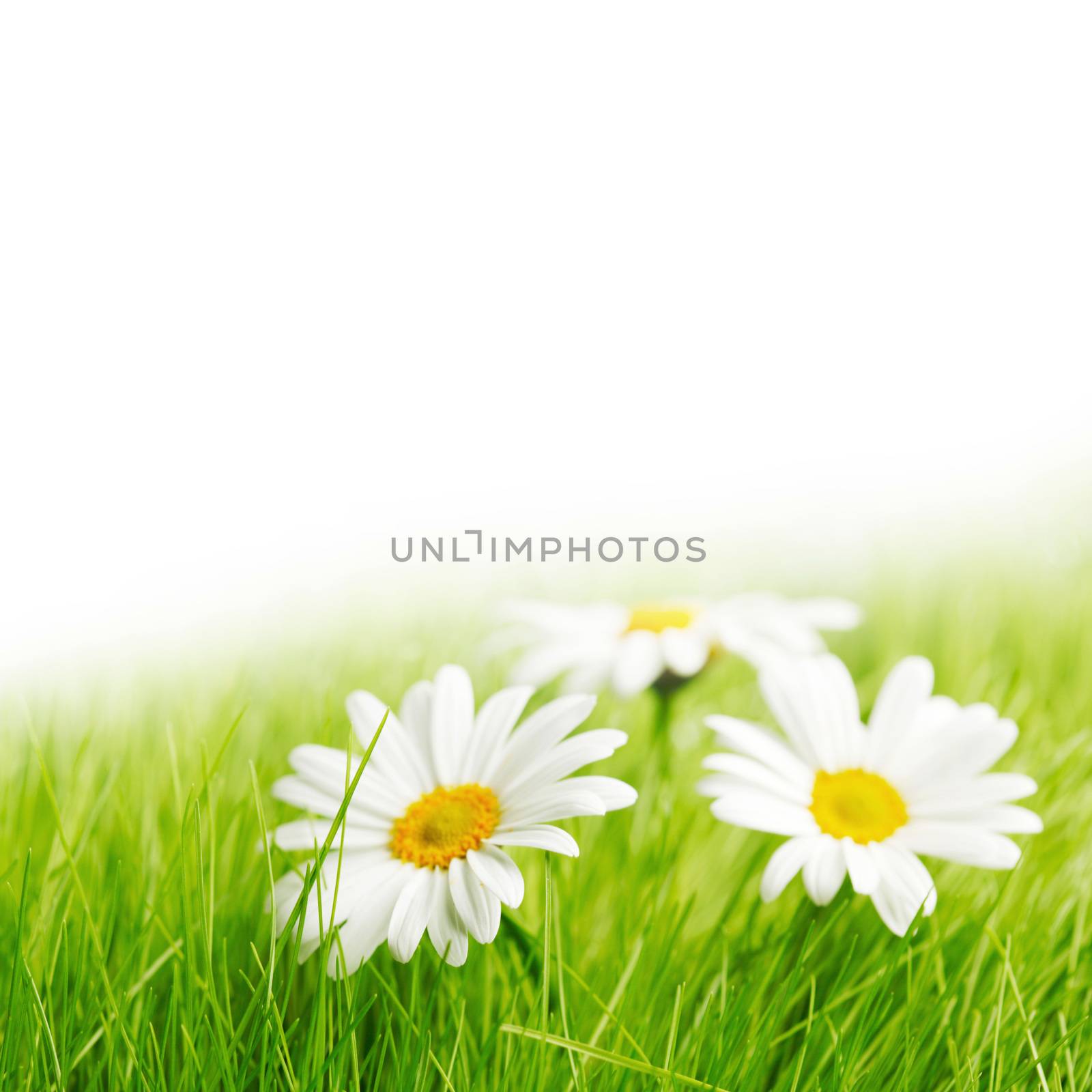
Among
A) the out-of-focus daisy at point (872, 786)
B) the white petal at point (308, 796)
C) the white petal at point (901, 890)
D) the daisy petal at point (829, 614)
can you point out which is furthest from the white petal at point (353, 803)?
the daisy petal at point (829, 614)

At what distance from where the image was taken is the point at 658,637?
3.37ft

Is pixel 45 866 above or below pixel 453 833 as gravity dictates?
below

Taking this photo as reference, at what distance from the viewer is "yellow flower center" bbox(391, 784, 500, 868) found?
0.66m

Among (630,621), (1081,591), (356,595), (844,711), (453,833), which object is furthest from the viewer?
(356,595)

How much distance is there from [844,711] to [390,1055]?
419mm

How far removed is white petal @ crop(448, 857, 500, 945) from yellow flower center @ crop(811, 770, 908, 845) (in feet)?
0.78

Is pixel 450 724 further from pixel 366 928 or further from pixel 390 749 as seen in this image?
pixel 366 928

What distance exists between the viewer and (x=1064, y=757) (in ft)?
3.24

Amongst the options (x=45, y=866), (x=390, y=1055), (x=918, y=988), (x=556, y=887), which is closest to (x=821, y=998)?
(x=918, y=988)

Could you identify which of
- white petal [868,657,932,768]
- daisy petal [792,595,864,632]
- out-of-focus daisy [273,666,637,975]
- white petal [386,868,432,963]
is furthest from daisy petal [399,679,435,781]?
daisy petal [792,595,864,632]

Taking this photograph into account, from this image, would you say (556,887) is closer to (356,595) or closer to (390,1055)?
(390,1055)

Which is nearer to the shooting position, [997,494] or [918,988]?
[918,988]

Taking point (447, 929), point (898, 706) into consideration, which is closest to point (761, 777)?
point (898, 706)

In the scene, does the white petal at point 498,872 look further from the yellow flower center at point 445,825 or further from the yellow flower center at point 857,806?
the yellow flower center at point 857,806
